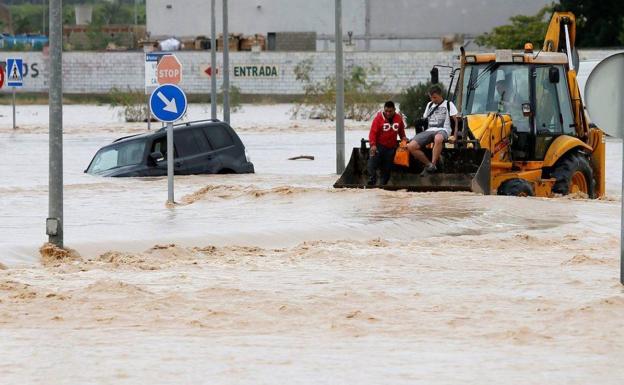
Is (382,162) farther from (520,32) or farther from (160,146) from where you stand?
(520,32)

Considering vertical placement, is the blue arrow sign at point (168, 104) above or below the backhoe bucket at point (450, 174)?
above

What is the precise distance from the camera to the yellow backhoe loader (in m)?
24.4

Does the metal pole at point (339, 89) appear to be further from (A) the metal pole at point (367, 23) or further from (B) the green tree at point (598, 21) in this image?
(A) the metal pole at point (367, 23)

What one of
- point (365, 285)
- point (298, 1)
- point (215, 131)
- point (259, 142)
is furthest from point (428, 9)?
point (365, 285)

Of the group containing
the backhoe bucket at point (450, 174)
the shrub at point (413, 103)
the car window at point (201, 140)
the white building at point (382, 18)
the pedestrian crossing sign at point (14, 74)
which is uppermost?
the white building at point (382, 18)

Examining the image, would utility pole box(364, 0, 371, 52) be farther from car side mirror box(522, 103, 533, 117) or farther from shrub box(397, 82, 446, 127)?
car side mirror box(522, 103, 533, 117)

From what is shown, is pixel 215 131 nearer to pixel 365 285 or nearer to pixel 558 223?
pixel 558 223

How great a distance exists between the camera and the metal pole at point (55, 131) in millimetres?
17141

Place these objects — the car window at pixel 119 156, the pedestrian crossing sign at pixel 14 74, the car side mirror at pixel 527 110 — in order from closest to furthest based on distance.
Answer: the car side mirror at pixel 527 110
the car window at pixel 119 156
the pedestrian crossing sign at pixel 14 74

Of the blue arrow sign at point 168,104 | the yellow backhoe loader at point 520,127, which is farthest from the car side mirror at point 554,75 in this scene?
the blue arrow sign at point 168,104

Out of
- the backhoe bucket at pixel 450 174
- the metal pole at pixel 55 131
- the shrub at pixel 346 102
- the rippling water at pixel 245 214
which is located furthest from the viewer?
the shrub at pixel 346 102

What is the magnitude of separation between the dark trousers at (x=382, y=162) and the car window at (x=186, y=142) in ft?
20.6

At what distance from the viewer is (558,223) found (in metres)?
21.1

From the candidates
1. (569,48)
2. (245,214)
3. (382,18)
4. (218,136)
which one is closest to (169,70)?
(218,136)
